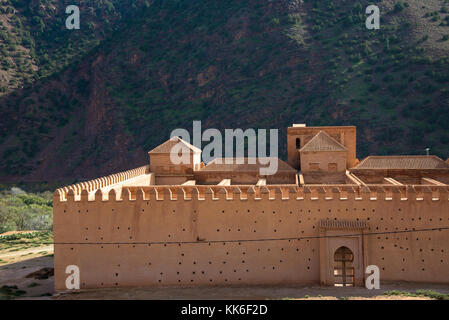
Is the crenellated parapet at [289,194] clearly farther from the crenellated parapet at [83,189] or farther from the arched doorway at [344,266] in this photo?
the arched doorway at [344,266]

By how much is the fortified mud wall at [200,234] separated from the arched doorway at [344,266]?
1.47 meters

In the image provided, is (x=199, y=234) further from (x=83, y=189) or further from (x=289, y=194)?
(x=83, y=189)

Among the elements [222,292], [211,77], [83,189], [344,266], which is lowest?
[222,292]

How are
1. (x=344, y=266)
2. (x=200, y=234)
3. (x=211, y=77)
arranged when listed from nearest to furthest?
(x=200, y=234) → (x=344, y=266) → (x=211, y=77)

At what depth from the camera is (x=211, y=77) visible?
69938 millimetres

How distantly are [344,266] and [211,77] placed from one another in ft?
182

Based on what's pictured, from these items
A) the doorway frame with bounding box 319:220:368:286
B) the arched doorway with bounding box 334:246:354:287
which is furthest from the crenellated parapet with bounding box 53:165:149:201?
the arched doorway with bounding box 334:246:354:287

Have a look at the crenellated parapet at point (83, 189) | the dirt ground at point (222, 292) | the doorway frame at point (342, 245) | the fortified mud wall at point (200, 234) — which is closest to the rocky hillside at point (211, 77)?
the doorway frame at point (342, 245)

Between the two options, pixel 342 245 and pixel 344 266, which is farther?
pixel 344 266

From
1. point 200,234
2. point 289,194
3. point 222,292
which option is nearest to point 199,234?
point 200,234

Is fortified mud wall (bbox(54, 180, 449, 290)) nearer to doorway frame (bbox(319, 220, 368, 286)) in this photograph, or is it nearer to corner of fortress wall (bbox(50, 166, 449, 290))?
corner of fortress wall (bbox(50, 166, 449, 290))

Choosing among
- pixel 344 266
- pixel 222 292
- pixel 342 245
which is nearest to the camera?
pixel 222 292

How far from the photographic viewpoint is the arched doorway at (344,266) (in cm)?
1728

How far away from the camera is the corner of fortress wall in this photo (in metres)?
16.6
